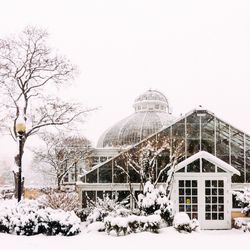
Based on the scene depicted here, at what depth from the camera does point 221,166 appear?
18094 mm

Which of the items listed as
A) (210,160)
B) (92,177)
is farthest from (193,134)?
(92,177)

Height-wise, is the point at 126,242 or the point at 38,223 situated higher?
the point at 38,223

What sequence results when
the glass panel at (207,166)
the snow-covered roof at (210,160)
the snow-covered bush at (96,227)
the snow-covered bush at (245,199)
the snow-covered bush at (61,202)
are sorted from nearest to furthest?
the snow-covered bush at (96,227) < the snow-covered bush at (245,199) < the snow-covered bush at (61,202) < the snow-covered roof at (210,160) < the glass panel at (207,166)

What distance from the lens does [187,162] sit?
18047mm

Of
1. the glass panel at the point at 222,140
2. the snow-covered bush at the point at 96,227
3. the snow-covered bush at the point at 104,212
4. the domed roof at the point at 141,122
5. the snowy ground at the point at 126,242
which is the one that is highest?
the domed roof at the point at 141,122

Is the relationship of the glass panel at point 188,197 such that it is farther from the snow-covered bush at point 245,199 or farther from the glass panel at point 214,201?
the snow-covered bush at point 245,199

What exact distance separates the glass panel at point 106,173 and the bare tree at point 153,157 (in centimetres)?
43

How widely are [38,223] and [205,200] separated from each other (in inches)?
314

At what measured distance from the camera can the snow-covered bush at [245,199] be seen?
1700 cm

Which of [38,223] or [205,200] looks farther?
[205,200]

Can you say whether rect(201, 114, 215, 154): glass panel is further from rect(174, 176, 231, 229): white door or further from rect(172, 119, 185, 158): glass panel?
rect(174, 176, 231, 229): white door

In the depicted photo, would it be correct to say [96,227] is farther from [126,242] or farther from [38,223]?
[126,242]

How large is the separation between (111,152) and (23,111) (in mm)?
17902

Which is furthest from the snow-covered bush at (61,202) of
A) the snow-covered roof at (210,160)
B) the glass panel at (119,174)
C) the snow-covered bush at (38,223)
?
the snow-covered roof at (210,160)
